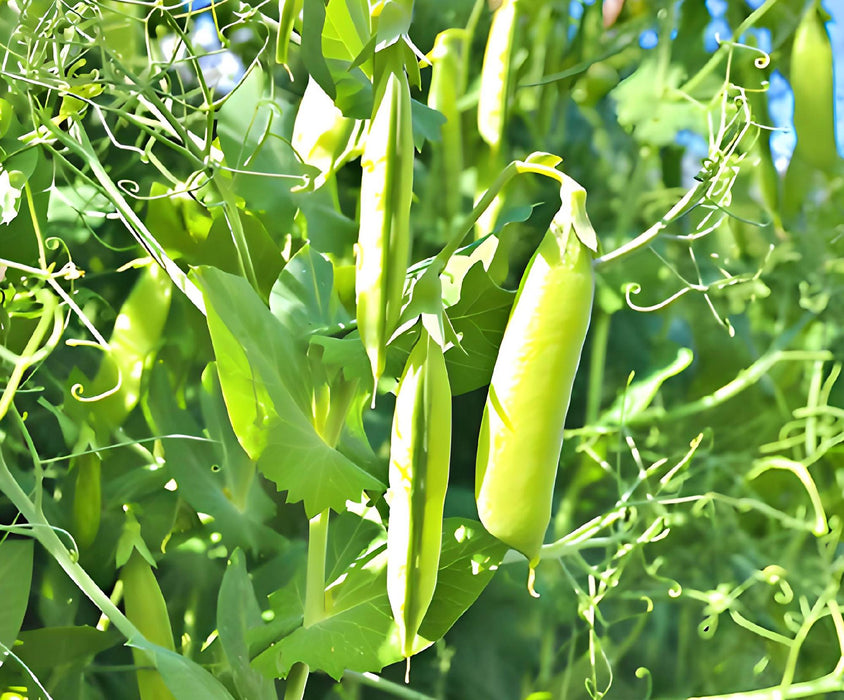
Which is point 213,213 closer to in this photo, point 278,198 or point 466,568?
point 278,198

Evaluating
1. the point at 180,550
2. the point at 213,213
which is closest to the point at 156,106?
the point at 213,213

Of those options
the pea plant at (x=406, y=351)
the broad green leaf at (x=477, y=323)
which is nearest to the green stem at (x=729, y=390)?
the pea plant at (x=406, y=351)

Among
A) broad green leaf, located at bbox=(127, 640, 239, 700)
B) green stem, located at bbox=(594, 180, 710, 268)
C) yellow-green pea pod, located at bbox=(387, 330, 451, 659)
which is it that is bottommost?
broad green leaf, located at bbox=(127, 640, 239, 700)

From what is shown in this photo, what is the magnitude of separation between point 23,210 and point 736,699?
35cm

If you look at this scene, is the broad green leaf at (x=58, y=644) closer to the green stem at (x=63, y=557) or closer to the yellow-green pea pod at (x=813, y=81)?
the green stem at (x=63, y=557)

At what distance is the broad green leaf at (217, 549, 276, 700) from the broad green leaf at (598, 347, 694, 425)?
183 mm

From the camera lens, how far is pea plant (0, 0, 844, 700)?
243 millimetres

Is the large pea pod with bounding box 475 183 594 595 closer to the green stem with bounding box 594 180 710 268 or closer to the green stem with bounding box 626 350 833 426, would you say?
the green stem with bounding box 594 180 710 268

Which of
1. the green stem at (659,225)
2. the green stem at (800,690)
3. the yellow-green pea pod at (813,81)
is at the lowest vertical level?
the green stem at (800,690)

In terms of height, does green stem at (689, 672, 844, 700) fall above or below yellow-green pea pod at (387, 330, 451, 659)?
below

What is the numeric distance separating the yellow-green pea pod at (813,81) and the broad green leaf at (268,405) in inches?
10.5

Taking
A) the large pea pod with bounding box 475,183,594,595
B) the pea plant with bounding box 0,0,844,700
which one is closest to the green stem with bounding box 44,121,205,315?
the pea plant with bounding box 0,0,844,700

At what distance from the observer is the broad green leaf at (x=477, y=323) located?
0.89 ft

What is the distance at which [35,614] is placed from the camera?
0.32 meters
